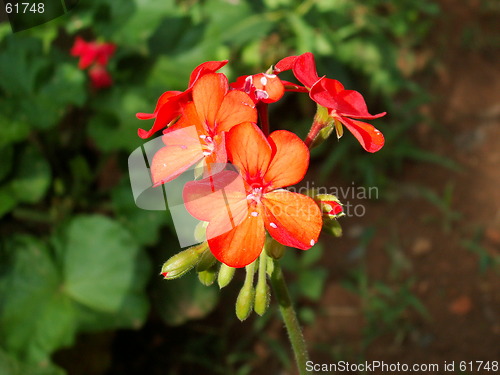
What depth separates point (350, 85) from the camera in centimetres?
329

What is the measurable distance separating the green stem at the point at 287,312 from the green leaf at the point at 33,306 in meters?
1.25

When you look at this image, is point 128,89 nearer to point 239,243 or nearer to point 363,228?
point 363,228

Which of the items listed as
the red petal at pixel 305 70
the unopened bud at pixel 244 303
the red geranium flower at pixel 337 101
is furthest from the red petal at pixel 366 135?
the unopened bud at pixel 244 303

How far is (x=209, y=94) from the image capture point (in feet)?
3.81

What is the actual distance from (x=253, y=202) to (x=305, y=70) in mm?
304

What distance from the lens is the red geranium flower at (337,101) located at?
1.17m

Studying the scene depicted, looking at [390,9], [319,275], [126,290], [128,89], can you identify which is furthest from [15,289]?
[390,9]

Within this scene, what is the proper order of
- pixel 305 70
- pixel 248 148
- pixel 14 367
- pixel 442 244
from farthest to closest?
pixel 442 244, pixel 14 367, pixel 305 70, pixel 248 148

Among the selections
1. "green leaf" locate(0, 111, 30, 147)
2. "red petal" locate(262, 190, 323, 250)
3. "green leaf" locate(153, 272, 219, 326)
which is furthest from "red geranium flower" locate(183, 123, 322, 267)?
"green leaf" locate(0, 111, 30, 147)

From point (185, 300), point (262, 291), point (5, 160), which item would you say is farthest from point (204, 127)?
point (5, 160)

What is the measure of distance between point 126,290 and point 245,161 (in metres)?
1.46

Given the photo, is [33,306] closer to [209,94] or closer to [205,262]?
[205,262]

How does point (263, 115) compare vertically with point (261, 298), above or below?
above

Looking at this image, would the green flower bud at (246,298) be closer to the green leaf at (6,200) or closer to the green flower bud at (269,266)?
the green flower bud at (269,266)
